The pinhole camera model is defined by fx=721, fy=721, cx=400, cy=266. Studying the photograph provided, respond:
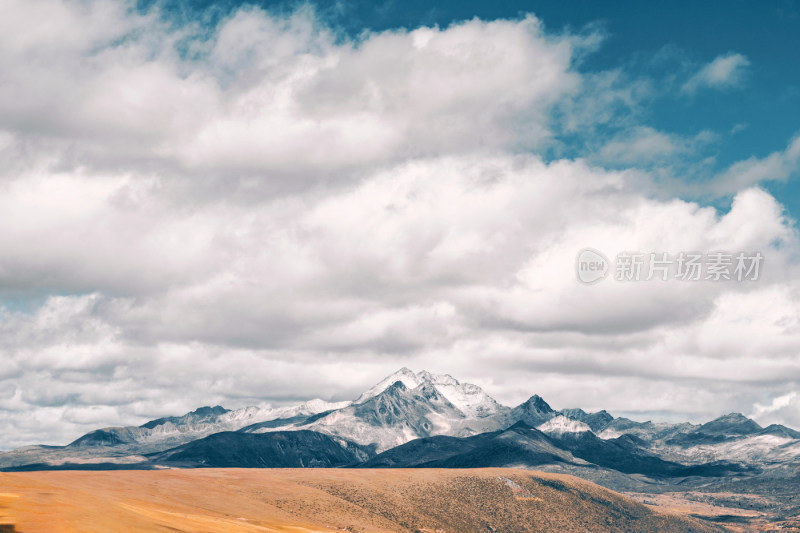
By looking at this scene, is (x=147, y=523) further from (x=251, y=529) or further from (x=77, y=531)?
(x=251, y=529)

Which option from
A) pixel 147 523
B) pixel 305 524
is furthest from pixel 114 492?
pixel 147 523

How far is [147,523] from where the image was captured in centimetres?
12325

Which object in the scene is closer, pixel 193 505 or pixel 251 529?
pixel 251 529

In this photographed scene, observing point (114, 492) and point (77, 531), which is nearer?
point (77, 531)

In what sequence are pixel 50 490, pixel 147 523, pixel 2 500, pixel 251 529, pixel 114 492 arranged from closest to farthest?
pixel 2 500, pixel 147 523, pixel 50 490, pixel 251 529, pixel 114 492

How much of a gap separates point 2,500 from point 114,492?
8150cm

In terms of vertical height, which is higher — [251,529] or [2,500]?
[2,500]

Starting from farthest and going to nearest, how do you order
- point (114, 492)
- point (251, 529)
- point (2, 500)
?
point (114, 492)
point (251, 529)
point (2, 500)

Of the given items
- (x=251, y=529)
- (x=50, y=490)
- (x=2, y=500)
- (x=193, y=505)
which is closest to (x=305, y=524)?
(x=193, y=505)

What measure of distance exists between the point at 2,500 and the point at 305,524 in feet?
323

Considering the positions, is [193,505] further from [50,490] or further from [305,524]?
[50,490]

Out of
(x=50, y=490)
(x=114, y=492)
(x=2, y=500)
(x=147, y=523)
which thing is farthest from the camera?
(x=114, y=492)

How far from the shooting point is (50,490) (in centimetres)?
14150

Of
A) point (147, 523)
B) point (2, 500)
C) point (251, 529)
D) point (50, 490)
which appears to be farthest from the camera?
point (251, 529)
